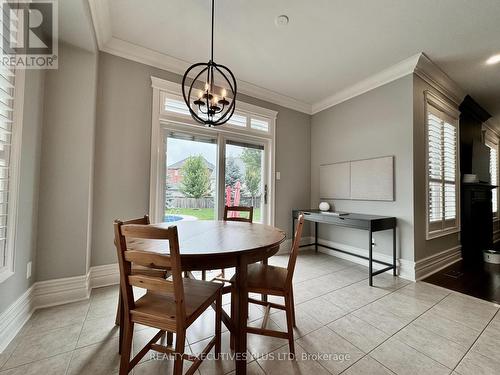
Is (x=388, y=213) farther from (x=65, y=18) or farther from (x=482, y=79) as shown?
(x=65, y=18)

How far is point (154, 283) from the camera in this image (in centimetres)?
106

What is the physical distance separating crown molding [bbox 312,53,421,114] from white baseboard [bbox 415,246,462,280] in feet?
8.29

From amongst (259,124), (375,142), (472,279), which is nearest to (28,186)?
(259,124)

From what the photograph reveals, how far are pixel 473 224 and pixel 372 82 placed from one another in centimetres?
297

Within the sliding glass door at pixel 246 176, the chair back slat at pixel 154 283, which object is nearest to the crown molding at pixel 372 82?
the sliding glass door at pixel 246 176

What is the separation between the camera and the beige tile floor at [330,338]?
52.1 inches

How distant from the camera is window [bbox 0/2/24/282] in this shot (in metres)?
1.46

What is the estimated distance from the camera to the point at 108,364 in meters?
1.33

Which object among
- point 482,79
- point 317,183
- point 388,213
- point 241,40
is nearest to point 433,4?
point 241,40

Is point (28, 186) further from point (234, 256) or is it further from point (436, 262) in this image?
point (436, 262)

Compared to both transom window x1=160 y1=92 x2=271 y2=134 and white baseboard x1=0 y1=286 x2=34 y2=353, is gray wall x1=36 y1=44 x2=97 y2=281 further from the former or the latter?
transom window x1=160 y1=92 x2=271 y2=134

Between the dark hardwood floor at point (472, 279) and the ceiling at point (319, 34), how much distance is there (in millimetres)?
2773

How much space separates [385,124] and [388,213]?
1.29 metres

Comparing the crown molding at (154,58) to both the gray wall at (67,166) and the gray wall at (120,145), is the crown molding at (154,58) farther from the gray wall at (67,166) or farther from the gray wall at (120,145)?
the gray wall at (67,166)
